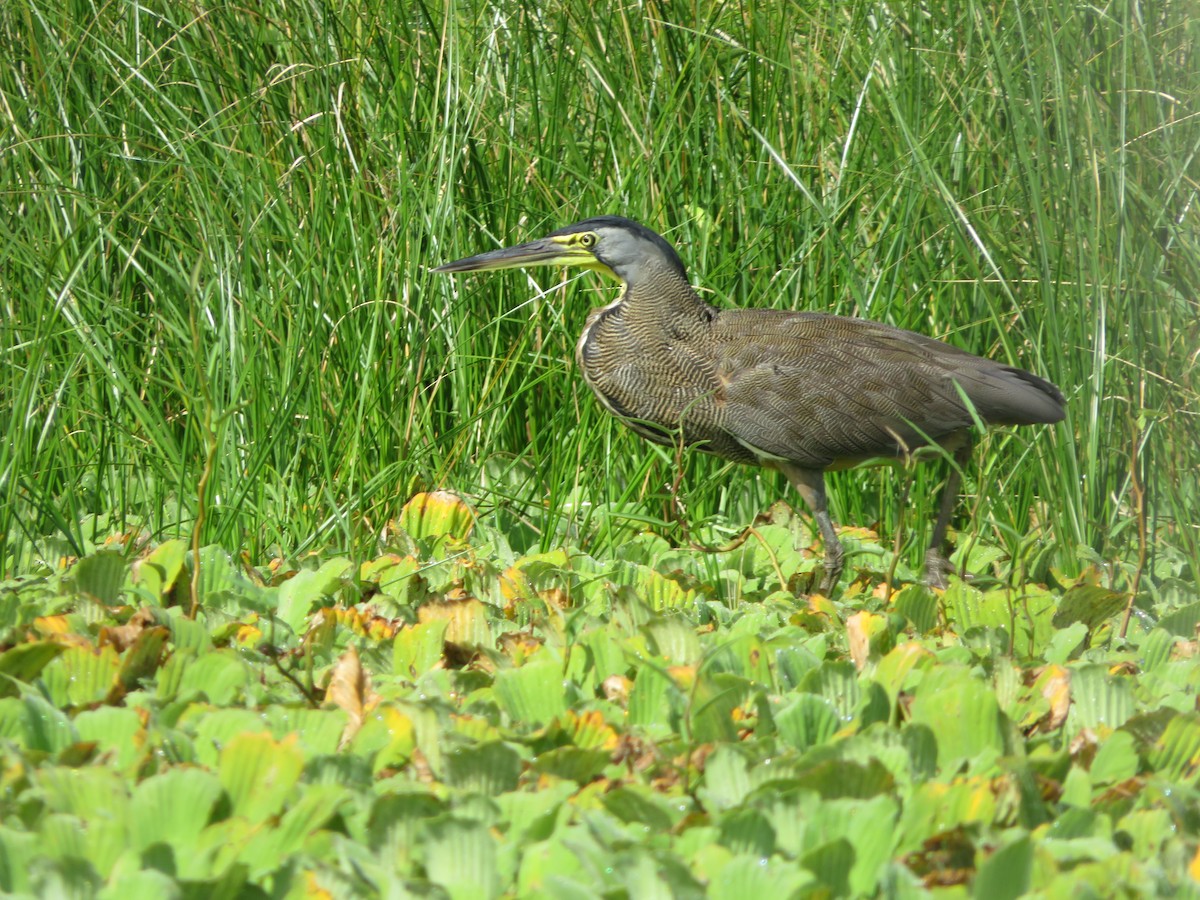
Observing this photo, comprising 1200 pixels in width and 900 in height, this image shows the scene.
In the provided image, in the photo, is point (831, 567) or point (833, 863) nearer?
point (833, 863)

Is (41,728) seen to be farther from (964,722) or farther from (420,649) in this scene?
(964,722)

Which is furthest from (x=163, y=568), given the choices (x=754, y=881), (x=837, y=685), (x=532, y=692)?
(x=754, y=881)

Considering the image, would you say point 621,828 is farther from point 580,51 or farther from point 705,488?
point 580,51

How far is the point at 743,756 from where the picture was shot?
224 centimetres

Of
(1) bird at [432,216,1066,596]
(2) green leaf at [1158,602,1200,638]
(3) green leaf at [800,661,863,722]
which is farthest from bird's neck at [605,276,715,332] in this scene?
(3) green leaf at [800,661,863,722]

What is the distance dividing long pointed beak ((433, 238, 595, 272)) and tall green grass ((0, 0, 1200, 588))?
0.15 metres

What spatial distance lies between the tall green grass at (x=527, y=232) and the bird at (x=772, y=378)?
0.52 feet

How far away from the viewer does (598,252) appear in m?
4.52

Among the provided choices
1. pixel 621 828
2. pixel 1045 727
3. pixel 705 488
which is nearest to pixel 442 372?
pixel 705 488

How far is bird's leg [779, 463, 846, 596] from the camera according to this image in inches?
160

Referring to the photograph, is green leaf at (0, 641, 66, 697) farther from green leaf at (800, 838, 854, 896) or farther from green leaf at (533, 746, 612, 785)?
green leaf at (800, 838, 854, 896)

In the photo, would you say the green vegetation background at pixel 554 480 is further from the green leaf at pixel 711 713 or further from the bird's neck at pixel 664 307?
the bird's neck at pixel 664 307

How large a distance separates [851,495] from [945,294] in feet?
2.35

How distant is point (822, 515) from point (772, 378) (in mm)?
414
